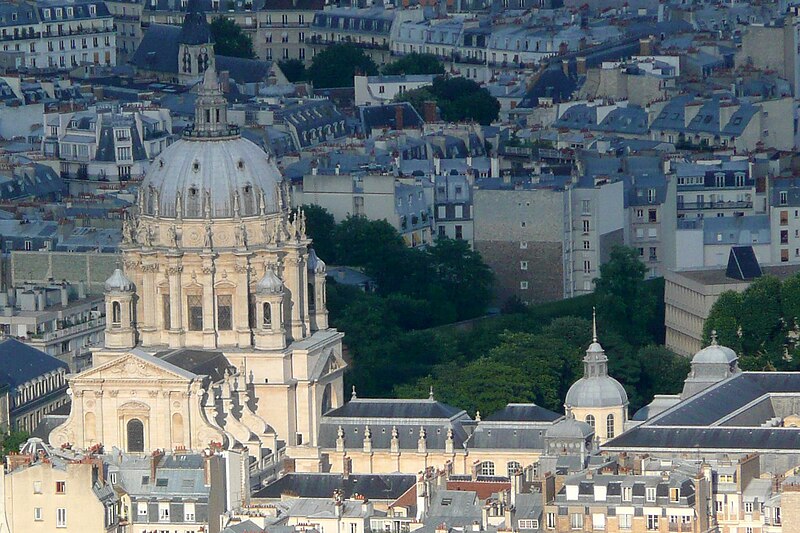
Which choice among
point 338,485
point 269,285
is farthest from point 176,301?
point 338,485

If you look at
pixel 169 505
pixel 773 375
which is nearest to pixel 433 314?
pixel 773 375

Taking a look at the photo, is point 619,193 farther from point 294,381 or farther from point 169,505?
point 169,505

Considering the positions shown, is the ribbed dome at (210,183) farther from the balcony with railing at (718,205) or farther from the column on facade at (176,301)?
the balcony with railing at (718,205)

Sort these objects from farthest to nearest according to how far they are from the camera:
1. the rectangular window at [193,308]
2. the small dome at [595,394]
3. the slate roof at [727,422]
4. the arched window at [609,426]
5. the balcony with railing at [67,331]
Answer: the balcony with railing at [67,331]
the rectangular window at [193,308]
the small dome at [595,394]
the arched window at [609,426]
the slate roof at [727,422]

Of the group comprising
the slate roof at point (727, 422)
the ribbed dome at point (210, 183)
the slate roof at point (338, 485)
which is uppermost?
the ribbed dome at point (210, 183)

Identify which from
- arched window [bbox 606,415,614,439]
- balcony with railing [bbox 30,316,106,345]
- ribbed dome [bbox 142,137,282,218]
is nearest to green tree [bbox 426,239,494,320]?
balcony with railing [bbox 30,316,106,345]

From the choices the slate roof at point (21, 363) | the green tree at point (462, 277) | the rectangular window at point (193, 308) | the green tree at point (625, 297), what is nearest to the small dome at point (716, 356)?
the rectangular window at point (193, 308)

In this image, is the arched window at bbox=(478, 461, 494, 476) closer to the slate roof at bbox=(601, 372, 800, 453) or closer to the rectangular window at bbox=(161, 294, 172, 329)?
the slate roof at bbox=(601, 372, 800, 453)
